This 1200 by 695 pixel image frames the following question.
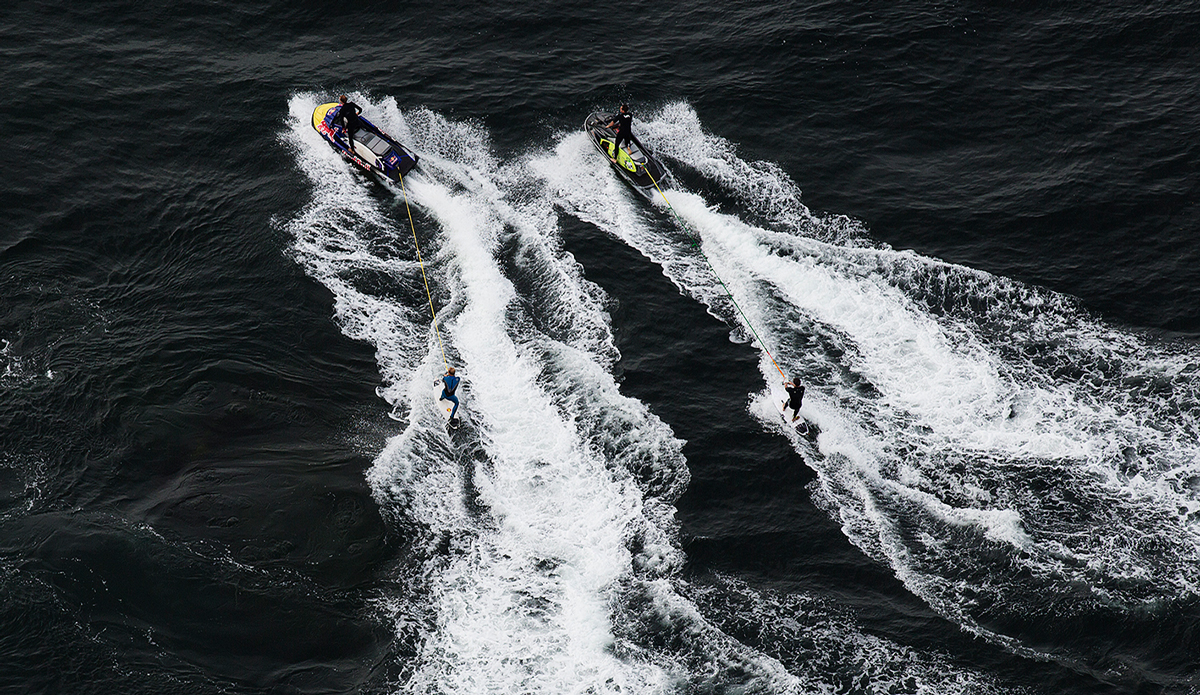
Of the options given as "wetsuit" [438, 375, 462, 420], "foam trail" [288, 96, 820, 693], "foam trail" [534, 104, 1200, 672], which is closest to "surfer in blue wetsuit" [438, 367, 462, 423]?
"wetsuit" [438, 375, 462, 420]

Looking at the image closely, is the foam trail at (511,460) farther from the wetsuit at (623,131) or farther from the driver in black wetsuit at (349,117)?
the wetsuit at (623,131)

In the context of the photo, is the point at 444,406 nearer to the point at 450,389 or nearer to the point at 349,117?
the point at 450,389

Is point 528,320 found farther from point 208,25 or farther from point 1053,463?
point 208,25

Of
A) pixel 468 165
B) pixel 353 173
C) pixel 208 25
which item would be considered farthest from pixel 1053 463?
pixel 208 25

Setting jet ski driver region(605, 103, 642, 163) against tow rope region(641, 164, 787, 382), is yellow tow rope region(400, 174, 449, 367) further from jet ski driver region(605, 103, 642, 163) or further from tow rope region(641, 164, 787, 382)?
tow rope region(641, 164, 787, 382)

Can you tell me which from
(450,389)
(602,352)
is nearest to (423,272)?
(450,389)
